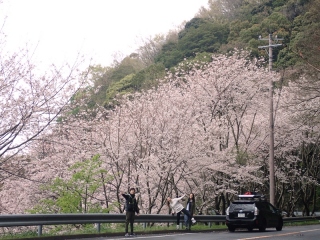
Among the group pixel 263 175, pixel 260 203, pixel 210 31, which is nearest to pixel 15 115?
pixel 260 203

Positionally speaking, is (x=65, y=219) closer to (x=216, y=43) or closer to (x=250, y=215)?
(x=250, y=215)

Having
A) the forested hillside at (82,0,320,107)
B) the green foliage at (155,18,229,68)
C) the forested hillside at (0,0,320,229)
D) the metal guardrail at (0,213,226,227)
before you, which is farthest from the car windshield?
the green foliage at (155,18,229,68)

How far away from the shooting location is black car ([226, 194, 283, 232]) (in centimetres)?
2188

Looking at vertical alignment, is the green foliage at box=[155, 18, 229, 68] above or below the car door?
above

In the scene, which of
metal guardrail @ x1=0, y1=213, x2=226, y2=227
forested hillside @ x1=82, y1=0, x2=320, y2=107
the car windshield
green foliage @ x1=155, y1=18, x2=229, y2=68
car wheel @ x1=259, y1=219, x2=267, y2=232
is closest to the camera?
metal guardrail @ x1=0, y1=213, x2=226, y2=227

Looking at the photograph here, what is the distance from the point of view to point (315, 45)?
21922 millimetres

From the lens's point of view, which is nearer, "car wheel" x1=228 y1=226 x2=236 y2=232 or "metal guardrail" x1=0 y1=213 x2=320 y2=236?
"metal guardrail" x1=0 y1=213 x2=320 y2=236

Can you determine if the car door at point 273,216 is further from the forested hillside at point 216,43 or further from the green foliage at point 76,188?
the forested hillside at point 216,43

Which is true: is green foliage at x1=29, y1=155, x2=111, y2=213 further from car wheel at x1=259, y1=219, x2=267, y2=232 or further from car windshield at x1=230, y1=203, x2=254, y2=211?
car wheel at x1=259, y1=219, x2=267, y2=232

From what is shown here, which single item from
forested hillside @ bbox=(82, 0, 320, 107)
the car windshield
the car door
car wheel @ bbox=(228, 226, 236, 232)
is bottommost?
car wheel @ bbox=(228, 226, 236, 232)

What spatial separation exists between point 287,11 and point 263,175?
32.9 metres

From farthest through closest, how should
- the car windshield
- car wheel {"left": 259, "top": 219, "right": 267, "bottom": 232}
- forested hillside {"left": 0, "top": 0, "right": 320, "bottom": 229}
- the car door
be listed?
forested hillside {"left": 0, "top": 0, "right": 320, "bottom": 229} → the car door → the car windshield → car wheel {"left": 259, "top": 219, "right": 267, "bottom": 232}

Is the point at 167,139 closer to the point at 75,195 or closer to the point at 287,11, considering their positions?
the point at 75,195

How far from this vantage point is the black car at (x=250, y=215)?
861 inches
